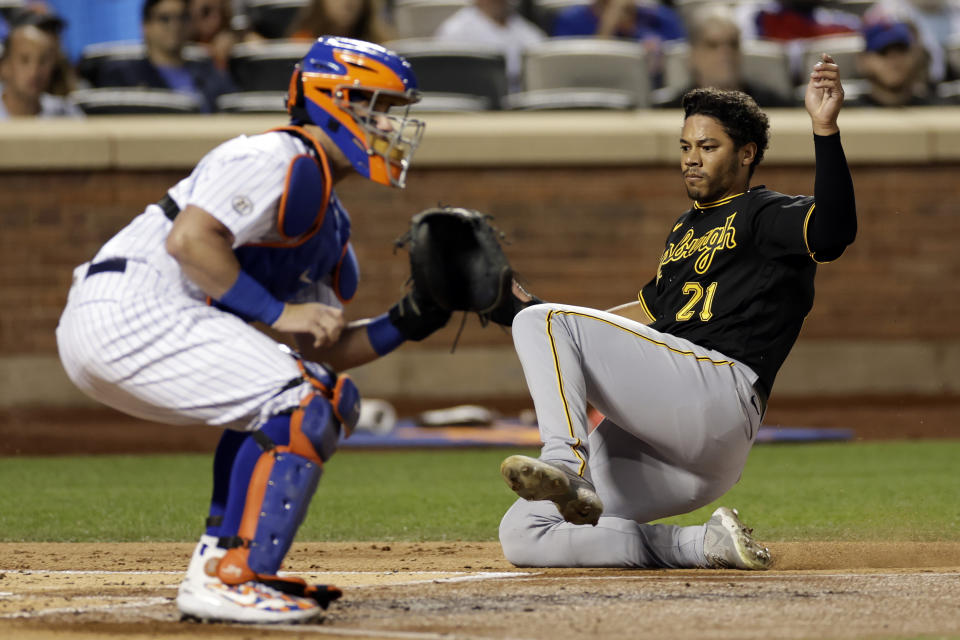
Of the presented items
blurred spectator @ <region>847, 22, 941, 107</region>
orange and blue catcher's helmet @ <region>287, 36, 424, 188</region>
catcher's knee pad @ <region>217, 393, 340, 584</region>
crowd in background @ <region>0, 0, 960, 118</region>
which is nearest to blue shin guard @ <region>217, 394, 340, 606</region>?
catcher's knee pad @ <region>217, 393, 340, 584</region>

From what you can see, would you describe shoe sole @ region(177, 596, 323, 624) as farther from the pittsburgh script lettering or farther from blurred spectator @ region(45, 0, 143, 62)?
blurred spectator @ region(45, 0, 143, 62)

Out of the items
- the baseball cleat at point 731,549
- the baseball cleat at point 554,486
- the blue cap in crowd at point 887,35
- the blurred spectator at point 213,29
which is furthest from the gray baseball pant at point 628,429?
the blurred spectator at point 213,29

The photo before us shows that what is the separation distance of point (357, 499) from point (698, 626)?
159 inches

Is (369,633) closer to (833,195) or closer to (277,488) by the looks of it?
(277,488)

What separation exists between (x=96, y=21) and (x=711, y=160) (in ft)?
32.9

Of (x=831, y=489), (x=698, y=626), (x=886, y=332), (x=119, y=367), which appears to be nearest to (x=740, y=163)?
(x=698, y=626)

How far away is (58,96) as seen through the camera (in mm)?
11375

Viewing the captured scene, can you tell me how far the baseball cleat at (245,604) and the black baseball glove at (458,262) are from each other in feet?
3.24

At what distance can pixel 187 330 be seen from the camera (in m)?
3.65

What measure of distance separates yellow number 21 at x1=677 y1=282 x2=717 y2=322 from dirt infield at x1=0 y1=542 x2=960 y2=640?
0.86m

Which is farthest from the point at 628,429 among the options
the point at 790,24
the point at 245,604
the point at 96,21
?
the point at 96,21

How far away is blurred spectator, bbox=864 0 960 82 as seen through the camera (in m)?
12.8

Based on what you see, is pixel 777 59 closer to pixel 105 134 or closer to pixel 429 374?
pixel 429 374

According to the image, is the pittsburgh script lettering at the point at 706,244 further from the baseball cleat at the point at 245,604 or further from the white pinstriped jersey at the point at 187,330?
the baseball cleat at the point at 245,604
